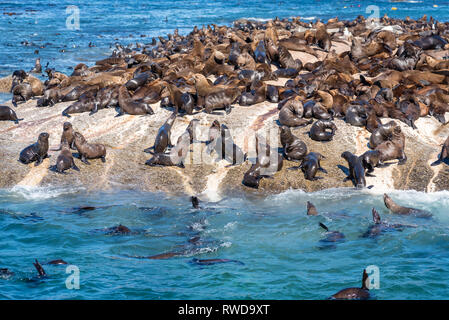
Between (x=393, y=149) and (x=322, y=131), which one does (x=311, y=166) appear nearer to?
(x=322, y=131)

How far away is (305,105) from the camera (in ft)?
41.6

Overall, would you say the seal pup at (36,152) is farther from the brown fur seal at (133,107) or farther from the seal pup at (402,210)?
the seal pup at (402,210)

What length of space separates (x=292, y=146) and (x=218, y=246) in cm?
366

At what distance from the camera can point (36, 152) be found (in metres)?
11.4

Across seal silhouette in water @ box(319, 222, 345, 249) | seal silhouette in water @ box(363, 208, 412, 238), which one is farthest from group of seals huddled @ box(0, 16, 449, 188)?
seal silhouette in water @ box(319, 222, 345, 249)

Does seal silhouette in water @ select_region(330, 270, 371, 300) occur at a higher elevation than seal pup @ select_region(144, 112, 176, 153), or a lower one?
lower

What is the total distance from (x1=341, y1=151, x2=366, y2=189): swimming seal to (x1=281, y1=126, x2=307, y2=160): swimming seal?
0.86 meters

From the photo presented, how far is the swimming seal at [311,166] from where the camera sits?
10781 millimetres

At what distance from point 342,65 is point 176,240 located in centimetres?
968

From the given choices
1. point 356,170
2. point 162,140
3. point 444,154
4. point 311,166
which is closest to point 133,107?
point 162,140

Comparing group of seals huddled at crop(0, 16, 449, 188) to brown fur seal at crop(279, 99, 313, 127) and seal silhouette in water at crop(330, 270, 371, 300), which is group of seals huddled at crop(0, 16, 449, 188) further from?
seal silhouette in water at crop(330, 270, 371, 300)

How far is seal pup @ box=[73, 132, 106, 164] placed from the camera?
37.8 ft

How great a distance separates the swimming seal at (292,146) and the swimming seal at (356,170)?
2.81 feet
